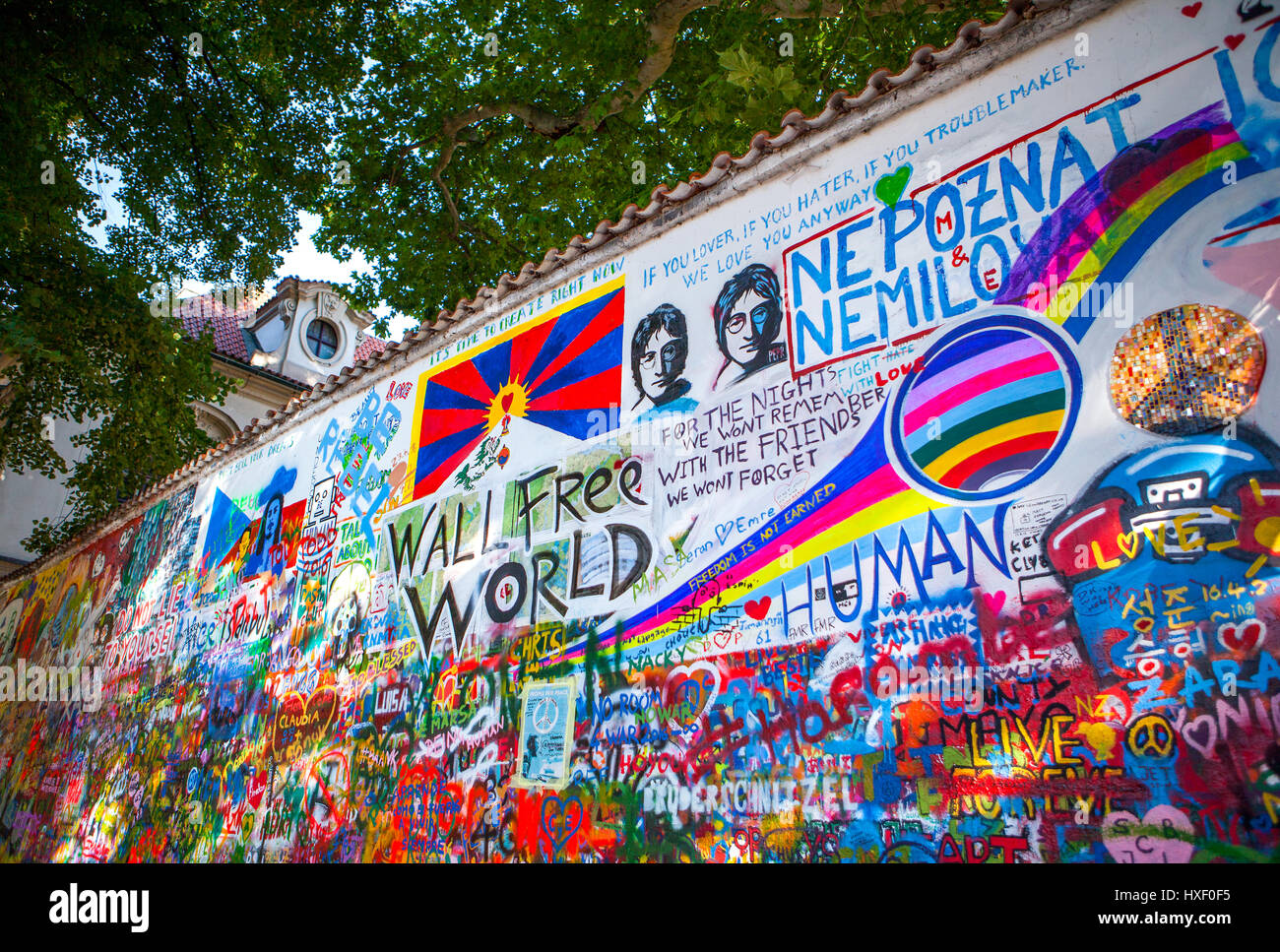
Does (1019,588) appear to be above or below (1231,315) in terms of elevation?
below

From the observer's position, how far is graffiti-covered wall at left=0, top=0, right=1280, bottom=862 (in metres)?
2.75

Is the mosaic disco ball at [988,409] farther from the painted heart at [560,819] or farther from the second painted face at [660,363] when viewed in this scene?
the painted heart at [560,819]

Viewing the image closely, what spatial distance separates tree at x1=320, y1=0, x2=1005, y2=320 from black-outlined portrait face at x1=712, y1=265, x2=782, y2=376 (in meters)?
4.79

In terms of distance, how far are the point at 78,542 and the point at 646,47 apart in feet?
35.2

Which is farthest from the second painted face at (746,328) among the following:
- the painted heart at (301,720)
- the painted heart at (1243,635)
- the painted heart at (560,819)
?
the painted heart at (301,720)

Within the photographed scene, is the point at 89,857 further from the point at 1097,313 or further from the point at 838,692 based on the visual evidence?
the point at 1097,313

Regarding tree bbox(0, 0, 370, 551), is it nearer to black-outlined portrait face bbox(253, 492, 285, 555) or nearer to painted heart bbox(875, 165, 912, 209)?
black-outlined portrait face bbox(253, 492, 285, 555)

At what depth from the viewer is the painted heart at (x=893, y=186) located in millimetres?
3936

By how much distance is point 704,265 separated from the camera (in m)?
4.78

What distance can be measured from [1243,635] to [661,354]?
3.12 meters

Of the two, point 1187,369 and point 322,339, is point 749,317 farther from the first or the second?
point 322,339

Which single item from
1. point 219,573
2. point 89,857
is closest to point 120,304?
point 219,573

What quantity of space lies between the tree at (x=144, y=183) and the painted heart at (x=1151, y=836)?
32.7 ft

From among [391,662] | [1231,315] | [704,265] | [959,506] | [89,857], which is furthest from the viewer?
[89,857]
